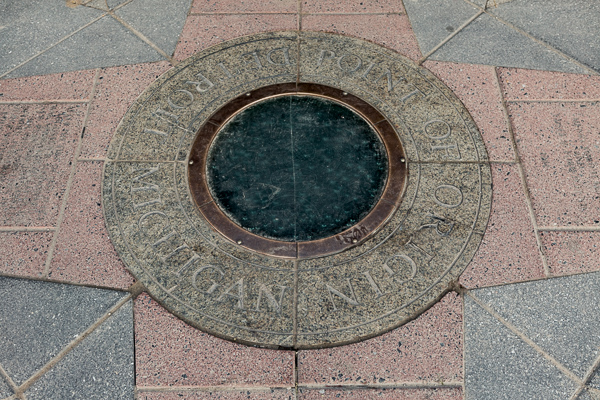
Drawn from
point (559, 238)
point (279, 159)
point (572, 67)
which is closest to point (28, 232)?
point (279, 159)

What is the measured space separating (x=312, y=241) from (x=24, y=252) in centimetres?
183

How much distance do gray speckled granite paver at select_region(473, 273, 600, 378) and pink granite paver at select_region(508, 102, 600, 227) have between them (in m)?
0.42

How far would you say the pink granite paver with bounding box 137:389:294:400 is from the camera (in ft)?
8.05

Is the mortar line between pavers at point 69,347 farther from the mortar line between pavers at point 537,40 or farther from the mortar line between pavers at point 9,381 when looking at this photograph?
the mortar line between pavers at point 537,40

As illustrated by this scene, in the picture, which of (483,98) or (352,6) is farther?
(352,6)

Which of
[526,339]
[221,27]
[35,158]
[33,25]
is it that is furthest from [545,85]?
[33,25]

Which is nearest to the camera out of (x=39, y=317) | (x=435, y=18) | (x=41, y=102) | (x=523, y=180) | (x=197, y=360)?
(x=197, y=360)

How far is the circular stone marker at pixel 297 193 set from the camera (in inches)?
106

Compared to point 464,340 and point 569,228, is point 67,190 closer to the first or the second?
point 464,340

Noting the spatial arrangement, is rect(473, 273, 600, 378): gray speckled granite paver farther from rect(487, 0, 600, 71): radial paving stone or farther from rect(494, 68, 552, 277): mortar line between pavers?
rect(487, 0, 600, 71): radial paving stone

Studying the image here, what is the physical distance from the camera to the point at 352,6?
3975 millimetres

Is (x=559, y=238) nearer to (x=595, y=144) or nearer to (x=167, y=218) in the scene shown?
(x=595, y=144)

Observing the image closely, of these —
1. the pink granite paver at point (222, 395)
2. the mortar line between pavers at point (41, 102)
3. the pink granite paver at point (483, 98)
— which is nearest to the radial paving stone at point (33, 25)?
the mortar line between pavers at point (41, 102)

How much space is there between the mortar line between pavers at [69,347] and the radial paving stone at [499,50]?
2.89 meters
